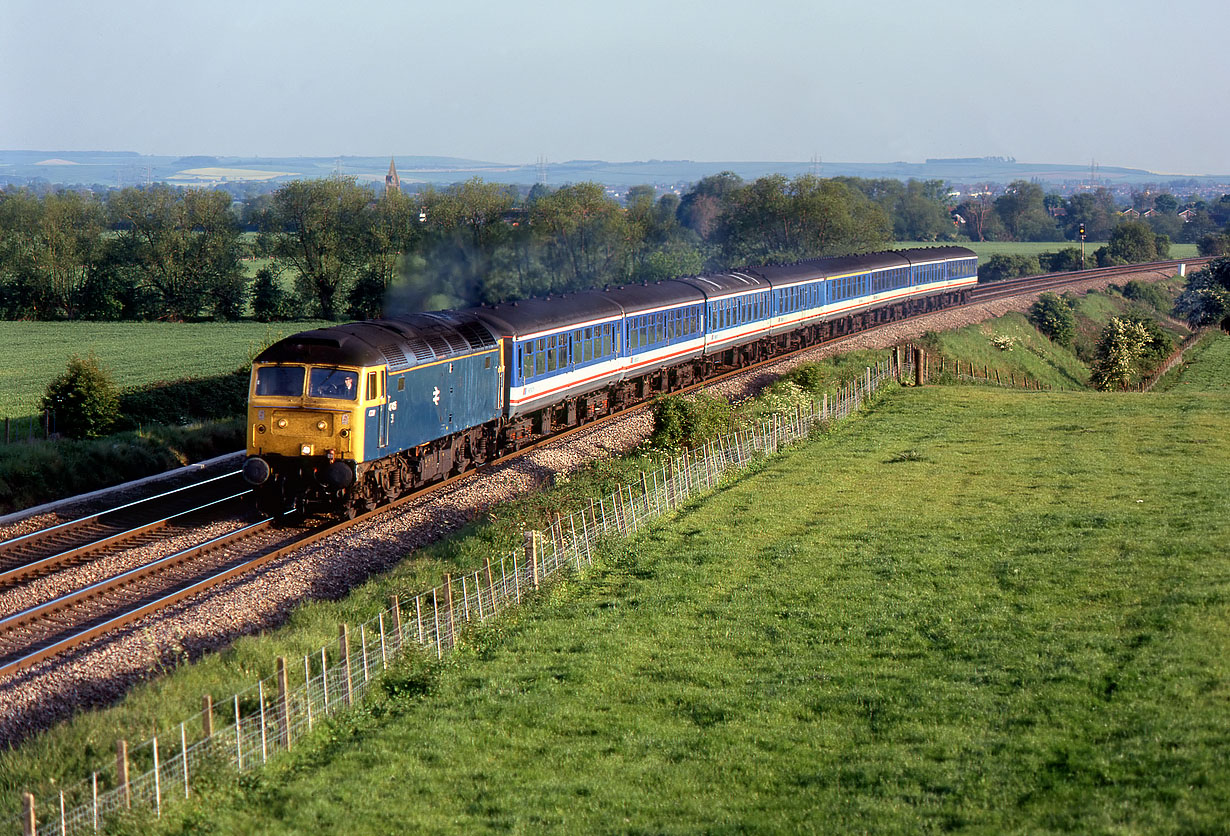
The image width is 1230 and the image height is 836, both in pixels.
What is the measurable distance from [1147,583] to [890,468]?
12.6 m

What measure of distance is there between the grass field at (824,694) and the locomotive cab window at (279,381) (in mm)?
7001

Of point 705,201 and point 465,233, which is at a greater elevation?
point 705,201

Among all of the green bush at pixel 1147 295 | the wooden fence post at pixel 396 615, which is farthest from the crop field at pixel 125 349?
the green bush at pixel 1147 295

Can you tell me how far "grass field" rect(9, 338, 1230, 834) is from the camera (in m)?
11.7

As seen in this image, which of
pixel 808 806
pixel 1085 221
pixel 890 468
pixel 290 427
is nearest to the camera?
pixel 808 806

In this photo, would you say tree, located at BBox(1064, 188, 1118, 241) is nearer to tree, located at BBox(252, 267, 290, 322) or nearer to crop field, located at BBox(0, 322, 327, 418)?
tree, located at BBox(252, 267, 290, 322)

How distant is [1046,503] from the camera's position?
87.7 ft

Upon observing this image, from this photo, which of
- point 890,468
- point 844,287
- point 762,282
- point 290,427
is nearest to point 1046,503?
point 890,468

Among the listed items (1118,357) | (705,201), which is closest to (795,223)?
(1118,357)

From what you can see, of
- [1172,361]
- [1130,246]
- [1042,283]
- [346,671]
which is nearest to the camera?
[346,671]

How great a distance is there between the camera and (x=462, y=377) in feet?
89.8

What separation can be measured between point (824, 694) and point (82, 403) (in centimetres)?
2776

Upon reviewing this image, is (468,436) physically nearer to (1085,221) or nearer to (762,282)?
(762,282)

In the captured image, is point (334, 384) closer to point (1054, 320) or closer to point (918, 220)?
point (1054, 320)
